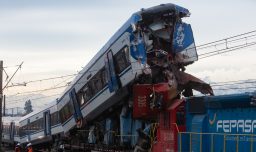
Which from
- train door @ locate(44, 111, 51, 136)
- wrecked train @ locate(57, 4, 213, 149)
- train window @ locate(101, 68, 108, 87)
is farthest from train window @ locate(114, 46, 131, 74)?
train door @ locate(44, 111, 51, 136)

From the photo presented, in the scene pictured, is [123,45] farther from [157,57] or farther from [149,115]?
[149,115]

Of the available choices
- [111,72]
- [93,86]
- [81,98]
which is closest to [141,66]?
[111,72]

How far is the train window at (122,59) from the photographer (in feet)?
55.8

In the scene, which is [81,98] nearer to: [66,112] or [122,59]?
[66,112]

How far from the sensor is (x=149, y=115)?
1489 cm

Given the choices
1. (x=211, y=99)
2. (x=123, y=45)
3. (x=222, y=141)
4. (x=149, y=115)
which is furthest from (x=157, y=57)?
(x=222, y=141)

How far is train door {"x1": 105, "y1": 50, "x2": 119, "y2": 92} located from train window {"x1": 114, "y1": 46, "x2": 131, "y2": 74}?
30 cm

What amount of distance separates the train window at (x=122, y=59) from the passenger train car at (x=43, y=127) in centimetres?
1023

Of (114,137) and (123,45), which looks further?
(114,137)

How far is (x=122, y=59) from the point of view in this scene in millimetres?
17422

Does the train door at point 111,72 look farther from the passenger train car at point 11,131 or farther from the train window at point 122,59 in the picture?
the passenger train car at point 11,131

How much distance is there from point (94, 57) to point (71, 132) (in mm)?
5770

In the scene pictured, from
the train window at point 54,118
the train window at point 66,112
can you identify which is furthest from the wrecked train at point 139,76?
the train window at point 54,118

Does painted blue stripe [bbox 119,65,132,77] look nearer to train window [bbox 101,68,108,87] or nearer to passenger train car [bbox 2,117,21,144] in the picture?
train window [bbox 101,68,108,87]
